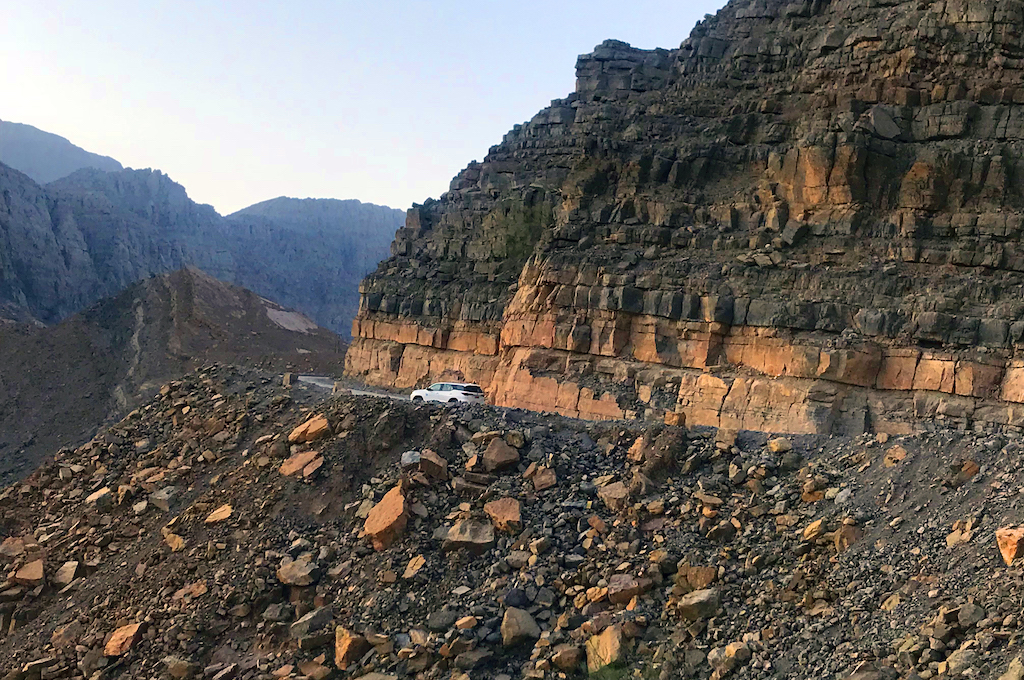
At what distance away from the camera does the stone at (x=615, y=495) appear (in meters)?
9.82

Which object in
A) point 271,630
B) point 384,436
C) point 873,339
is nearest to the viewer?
point 271,630

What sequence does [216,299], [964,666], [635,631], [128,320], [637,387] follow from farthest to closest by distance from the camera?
[216,299], [128,320], [637,387], [635,631], [964,666]

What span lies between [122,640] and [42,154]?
165730 mm

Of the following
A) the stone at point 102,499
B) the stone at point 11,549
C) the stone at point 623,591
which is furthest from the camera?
the stone at point 102,499

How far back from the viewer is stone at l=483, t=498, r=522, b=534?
977cm

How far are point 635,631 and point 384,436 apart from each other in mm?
5549

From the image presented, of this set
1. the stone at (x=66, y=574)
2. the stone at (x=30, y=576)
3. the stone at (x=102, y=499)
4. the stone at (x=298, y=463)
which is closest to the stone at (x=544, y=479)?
the stone at (x=298, y=463)

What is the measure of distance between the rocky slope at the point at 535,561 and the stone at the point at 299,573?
0.10 feet

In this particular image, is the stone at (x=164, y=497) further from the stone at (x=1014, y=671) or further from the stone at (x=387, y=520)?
the stone at (x=1014, y=671)

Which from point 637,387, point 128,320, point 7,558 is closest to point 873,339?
point 637,387

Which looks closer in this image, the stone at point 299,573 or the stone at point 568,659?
the stone at point 568,659

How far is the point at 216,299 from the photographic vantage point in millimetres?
68312

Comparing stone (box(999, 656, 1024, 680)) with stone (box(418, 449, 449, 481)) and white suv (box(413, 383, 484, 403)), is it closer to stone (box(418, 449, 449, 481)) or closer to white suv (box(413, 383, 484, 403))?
stone (box(418, 449, 449, 481))

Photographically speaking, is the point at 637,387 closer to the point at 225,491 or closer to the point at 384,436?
the point at 384,436
